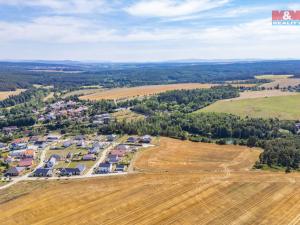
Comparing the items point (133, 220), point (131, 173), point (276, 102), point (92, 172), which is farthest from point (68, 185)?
point (276, 102)

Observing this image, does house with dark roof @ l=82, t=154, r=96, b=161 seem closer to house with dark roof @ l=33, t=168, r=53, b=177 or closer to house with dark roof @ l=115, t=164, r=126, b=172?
house with dark roof @ l=115, t=164, r=126, b=172

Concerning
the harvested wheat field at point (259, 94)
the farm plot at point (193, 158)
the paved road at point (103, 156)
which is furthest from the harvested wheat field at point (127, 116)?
the harvested wheat field at point (259, 94)

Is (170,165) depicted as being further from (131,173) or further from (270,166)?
(270,166)

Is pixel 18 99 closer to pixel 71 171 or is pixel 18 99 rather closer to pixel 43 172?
pixel 43 172

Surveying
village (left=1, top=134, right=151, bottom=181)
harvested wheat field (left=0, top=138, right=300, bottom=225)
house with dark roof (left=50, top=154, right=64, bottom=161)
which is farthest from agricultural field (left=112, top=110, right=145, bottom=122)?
harvested wheat field (left=0, top=138, right=300, bottom=225)

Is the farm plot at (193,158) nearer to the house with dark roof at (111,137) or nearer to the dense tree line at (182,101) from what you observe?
the house with dark roof at (111,137)

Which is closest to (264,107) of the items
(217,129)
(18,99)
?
(217,129)
